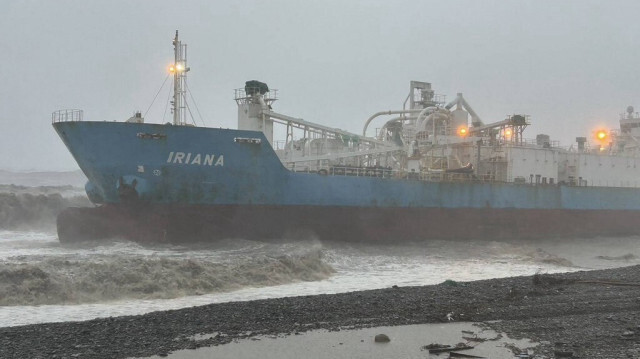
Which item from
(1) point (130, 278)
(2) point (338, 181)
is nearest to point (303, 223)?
(2) point (338, 181)

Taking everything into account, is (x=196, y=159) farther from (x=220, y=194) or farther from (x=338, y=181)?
(x=338, y=181)

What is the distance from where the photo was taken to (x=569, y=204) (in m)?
26.8

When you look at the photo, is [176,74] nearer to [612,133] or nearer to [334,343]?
[334,343]

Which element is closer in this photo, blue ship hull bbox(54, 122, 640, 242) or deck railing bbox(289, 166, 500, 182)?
blue ship hull bbox(54, 122, 640, 242)

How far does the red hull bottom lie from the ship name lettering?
1557 mm

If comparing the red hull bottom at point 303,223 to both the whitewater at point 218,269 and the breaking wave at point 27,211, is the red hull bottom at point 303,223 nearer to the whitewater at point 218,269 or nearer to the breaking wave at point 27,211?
the whitewater at point 218,269

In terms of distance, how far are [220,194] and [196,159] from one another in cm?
149

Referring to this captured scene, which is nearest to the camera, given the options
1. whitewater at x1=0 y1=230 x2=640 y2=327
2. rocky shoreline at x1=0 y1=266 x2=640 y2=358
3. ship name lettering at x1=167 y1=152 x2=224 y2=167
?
rocky shoreline at x1=0 y1=266 x2=640 y2=358

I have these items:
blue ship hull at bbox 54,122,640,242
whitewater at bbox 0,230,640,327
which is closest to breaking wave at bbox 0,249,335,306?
whitewater at bbox 0,230,640,327

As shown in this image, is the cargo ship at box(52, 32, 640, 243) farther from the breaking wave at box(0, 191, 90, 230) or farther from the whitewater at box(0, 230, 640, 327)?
the breaking wave at box(0, 191, 90, 230)

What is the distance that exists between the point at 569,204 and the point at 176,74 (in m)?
20.3

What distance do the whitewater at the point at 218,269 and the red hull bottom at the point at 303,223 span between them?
21.1 inches

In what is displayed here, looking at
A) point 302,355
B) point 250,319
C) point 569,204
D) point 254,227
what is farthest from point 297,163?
point 302,355

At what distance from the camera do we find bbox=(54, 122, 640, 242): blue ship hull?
57.8 ft
